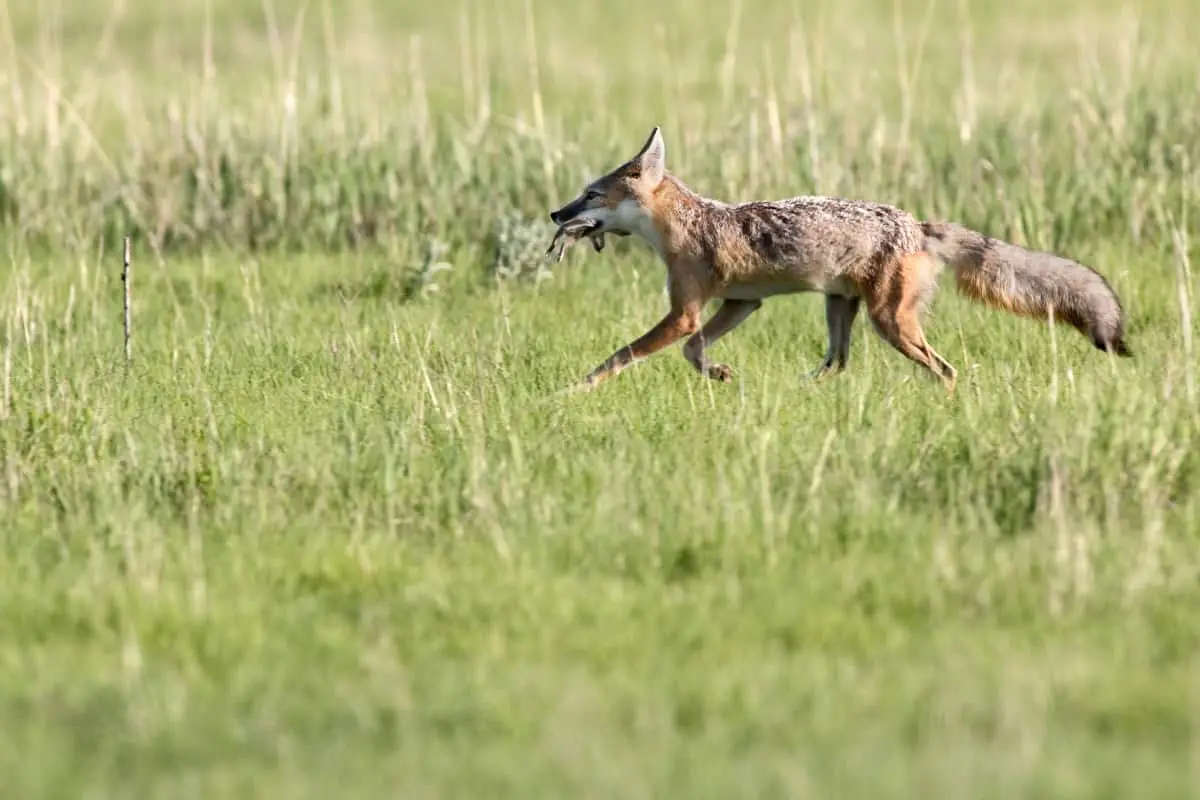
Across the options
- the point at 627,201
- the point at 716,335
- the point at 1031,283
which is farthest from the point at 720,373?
the point at 1031,283

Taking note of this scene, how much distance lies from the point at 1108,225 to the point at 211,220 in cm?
586

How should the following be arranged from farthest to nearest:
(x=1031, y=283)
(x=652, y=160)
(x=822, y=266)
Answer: (x=652, y=160) → (x=822, y=266) → (x=1031, y=283)

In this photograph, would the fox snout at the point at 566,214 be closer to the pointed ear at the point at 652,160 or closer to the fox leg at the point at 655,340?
the pointed ear at the point at 652,160

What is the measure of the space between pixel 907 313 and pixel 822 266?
445 millimetres

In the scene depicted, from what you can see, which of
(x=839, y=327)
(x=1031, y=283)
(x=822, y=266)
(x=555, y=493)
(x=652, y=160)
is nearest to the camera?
(x=555, y=493)

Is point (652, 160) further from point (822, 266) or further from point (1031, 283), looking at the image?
point (1031, 283)

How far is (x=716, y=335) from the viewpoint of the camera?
859 centimetres

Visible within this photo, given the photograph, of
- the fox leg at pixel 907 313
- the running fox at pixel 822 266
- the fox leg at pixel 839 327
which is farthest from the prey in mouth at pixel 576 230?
the fox leg at pixel 907 313

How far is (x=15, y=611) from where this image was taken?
203 inches

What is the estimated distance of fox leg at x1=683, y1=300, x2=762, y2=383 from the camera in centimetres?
830

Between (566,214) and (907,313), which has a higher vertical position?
(566,214)

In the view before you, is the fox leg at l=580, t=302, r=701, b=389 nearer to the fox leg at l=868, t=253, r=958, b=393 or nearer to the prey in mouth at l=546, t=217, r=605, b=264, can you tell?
the prey in mouth at l=546, t=217, r=605, b=264

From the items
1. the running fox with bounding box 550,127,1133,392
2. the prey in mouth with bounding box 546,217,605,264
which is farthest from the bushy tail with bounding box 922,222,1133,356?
the prey in mouth with bounding box 546,217,605,264

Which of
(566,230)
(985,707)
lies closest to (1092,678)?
(985,707)
